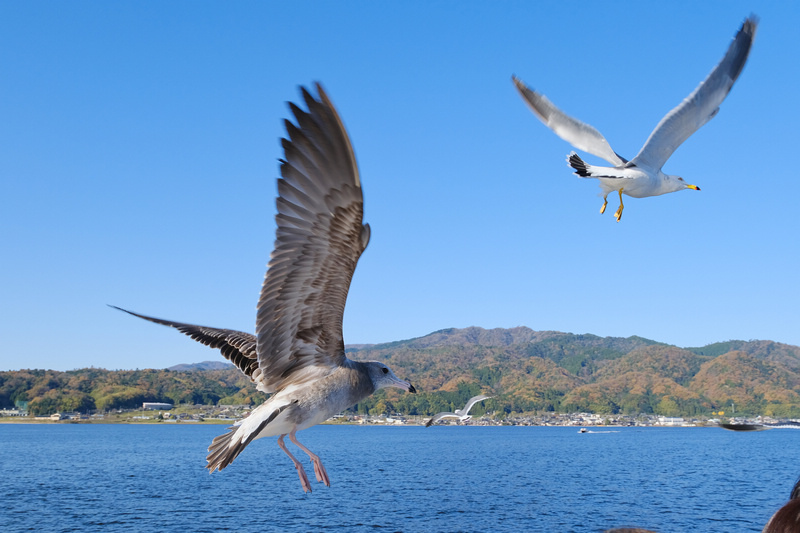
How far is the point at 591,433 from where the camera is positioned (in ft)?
648

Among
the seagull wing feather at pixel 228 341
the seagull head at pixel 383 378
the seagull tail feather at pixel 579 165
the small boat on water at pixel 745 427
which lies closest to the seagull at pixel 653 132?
the seagull tail feather at pixel 579 165

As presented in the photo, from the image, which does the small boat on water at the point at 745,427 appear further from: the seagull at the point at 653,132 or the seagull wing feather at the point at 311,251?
the seagull at the point at 653,132

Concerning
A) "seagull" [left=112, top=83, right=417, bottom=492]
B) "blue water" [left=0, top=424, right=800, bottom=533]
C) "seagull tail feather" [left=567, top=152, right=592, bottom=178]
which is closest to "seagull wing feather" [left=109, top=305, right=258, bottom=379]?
"seagull" [left=112, top=83, right=417, bottom=492]

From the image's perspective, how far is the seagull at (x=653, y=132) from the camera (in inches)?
203

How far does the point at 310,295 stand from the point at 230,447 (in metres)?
1.05

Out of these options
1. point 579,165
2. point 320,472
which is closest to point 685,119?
point 579,165

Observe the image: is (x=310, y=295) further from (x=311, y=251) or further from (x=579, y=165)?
(x=579, y=165)

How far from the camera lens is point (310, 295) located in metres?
4.22

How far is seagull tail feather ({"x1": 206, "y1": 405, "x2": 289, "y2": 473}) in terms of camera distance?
3.98 metres

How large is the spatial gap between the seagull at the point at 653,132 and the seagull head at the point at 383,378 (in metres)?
2.08

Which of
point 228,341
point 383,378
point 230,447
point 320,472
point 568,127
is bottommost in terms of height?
point 320,472

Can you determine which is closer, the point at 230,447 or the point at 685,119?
the point at 230,447

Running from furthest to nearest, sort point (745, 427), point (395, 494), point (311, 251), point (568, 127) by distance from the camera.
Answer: point (395, 494) < point (568, 127) < point (311, 251) < point (745, 427)

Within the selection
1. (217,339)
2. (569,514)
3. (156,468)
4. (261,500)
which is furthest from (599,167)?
(156,468)
